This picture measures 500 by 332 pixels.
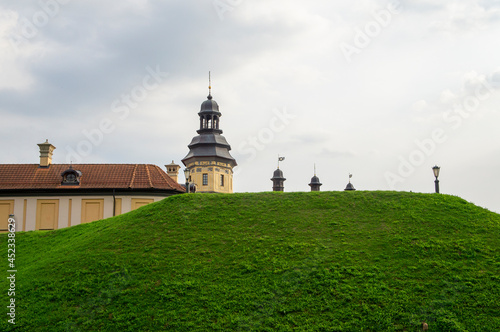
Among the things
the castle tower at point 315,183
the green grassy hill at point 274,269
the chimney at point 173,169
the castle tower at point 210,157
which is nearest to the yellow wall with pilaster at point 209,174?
the castle tower at point 210,157

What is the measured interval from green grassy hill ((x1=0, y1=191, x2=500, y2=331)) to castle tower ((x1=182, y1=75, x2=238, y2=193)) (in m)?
35.3

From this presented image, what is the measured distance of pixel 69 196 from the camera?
32188mm

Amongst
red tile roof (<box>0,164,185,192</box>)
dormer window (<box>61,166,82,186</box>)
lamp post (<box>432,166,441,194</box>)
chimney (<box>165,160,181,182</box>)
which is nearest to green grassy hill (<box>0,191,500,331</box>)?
lamp post (<box>432,166,441,194</box>)

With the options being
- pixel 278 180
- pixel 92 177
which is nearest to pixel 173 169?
pixel 92 177

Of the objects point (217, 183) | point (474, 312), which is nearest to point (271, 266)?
point (474, 312)

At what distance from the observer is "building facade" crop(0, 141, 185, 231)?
104ft

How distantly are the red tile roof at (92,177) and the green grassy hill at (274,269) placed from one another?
11.6 m

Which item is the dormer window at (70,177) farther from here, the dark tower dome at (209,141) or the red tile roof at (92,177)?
the dark tower dome at (209,141)

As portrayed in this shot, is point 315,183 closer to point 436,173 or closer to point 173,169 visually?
point 173,169

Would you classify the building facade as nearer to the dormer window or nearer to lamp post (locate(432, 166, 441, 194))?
the dormer window

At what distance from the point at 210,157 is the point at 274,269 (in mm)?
42246

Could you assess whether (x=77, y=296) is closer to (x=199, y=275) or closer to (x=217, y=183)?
(x=199, y=275)

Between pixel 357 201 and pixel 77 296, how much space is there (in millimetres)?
12568

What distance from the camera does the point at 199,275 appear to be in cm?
1498
